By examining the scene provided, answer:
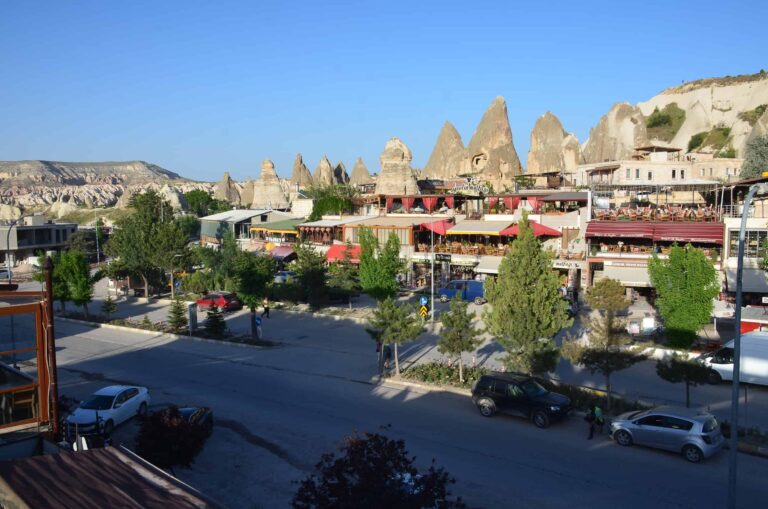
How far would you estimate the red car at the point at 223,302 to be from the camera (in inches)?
1401

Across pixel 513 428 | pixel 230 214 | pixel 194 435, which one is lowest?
pixel 513 428

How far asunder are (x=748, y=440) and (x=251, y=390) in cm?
1446

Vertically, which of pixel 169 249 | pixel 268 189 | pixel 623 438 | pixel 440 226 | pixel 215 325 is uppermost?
pixel 268 189

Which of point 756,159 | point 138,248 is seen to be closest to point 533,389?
point 138,248

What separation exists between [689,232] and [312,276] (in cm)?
2063

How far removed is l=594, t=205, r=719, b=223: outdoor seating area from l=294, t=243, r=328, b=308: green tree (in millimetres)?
17185

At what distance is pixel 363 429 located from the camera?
53.2ft

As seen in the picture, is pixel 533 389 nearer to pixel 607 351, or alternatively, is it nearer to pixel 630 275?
pixel 607 351

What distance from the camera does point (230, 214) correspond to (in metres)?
72.3

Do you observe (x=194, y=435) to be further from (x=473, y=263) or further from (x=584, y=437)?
(x=473, y=263)

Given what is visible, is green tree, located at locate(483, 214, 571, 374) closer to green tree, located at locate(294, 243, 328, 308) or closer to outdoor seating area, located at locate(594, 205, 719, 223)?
green tree, located at locate(294, 243, 328, 308)

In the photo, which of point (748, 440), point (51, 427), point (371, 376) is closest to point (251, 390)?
point (371, 376)

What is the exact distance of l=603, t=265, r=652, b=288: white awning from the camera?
31.6m

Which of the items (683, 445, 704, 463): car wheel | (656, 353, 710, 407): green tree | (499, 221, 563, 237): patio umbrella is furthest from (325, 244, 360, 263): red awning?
(683, 445, 704, 463): car wheel
